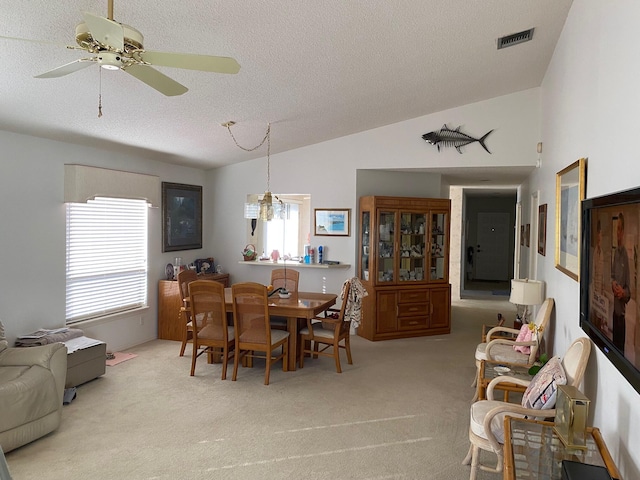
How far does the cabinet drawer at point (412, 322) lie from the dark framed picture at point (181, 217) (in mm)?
3240

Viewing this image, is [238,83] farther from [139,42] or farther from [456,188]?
[456,188]

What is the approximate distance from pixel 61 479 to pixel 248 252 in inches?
167

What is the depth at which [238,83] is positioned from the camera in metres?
3.70

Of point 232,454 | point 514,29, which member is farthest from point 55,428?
point 514,29

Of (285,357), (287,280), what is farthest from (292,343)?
(287,280)

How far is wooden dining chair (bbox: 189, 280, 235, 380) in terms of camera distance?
4.33 metres

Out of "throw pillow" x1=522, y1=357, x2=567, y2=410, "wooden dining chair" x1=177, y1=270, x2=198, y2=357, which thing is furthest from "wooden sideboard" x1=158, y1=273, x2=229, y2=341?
"throw pillow" x1=522, y1=357, x2=567, y2=410

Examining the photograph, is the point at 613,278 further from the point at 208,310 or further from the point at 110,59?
the point at 208,310

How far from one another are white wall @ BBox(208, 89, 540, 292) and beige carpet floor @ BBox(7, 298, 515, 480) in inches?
78.1

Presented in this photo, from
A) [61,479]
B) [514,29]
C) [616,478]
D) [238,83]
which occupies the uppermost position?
[514,29]

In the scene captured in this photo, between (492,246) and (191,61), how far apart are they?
11585mm

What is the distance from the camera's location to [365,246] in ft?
20.5

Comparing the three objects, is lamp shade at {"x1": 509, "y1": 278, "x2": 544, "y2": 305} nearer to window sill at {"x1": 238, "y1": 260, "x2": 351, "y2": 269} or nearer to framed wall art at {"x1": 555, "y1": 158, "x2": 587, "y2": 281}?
framed wall art at {"x1": 555, "y1": 158, "x2": 587, "y2": 281}

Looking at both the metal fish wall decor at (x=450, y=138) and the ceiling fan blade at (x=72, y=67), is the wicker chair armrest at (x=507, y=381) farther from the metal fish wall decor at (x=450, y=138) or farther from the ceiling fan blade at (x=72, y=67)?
the metal fish wall decor at (x=450, y=138)
